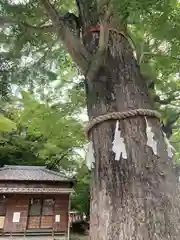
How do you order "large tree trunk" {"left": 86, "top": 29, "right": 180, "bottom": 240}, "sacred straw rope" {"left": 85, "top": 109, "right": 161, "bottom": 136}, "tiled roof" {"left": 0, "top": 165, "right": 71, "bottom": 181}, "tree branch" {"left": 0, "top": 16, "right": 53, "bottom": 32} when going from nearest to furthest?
1. "large tree trunk" {"left": 86, "top": 29, "right": 180, "bottom": 240}
2. "sacred straw rope" {"left": 85, "top": 109, "right": 161, "bottom": 136}
3. "tree branch" {"left": 0, "top": 16, "right": 53, "bottom": 32}
4. "tiled roof" {"left": 0, "top": 165, "right": 71, "bottom": 181}

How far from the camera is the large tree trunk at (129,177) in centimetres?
104

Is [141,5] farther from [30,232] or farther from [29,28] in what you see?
[30,232]

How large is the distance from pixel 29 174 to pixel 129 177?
1003cm

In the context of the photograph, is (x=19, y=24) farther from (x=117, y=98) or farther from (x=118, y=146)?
(x=118, y=146)

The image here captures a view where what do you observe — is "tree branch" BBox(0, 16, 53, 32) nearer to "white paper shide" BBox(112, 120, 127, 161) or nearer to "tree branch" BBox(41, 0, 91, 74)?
"tree branch" BBox(41, 0, 91, 74)

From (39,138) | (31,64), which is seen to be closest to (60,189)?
(39,138)

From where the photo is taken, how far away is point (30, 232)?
28.4 feet

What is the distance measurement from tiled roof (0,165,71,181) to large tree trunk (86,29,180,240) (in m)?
8.70

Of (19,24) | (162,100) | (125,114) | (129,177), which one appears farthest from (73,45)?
(162,100)

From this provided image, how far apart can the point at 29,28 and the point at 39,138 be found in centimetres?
1050

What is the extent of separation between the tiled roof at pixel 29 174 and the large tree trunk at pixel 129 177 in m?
8.70

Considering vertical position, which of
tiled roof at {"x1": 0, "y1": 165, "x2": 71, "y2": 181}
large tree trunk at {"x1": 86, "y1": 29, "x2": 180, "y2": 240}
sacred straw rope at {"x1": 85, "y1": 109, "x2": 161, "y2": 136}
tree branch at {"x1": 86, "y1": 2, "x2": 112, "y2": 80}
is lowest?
large tree trunk at {"x1": 86, "y1": 29, "x2": 180, "y2": 240}

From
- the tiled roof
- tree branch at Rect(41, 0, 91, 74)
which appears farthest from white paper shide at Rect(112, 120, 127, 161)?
the tiled roof

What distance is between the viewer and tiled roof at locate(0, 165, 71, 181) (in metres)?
9.55
